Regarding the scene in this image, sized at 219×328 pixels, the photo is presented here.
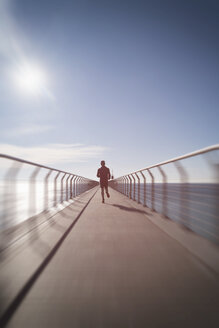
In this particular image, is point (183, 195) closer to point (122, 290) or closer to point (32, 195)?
point (122, 290)

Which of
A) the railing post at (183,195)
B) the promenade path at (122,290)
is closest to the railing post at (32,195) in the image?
the promenade path at (122,290)

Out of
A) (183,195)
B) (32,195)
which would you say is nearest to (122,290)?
(183,195)

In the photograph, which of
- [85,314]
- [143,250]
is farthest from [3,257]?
[143,250]

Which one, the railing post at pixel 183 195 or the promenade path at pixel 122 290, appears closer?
the promenade path at pixel 122 290

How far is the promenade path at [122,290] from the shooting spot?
1510 mm

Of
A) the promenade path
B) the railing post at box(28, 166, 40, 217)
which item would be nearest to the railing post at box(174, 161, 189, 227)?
the promenade path

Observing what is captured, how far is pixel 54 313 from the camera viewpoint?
1588mm

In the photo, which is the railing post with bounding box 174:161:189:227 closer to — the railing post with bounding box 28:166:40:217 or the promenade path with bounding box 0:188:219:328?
the promenade path with bounding box 0:188:219:328

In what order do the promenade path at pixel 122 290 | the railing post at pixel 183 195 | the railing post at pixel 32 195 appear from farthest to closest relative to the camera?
the railing post at pixel 32 195 < the railing post at pixel 183 195 < the promenade path at pixel 122 290

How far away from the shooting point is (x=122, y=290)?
6.18 feet

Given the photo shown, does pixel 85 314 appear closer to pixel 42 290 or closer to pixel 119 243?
pixel 42 290

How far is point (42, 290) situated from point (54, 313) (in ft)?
1.10

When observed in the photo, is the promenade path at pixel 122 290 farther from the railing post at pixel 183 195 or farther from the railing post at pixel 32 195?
the railing post at pixel 32 195

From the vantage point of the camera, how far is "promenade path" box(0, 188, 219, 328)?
1510 millimetres
